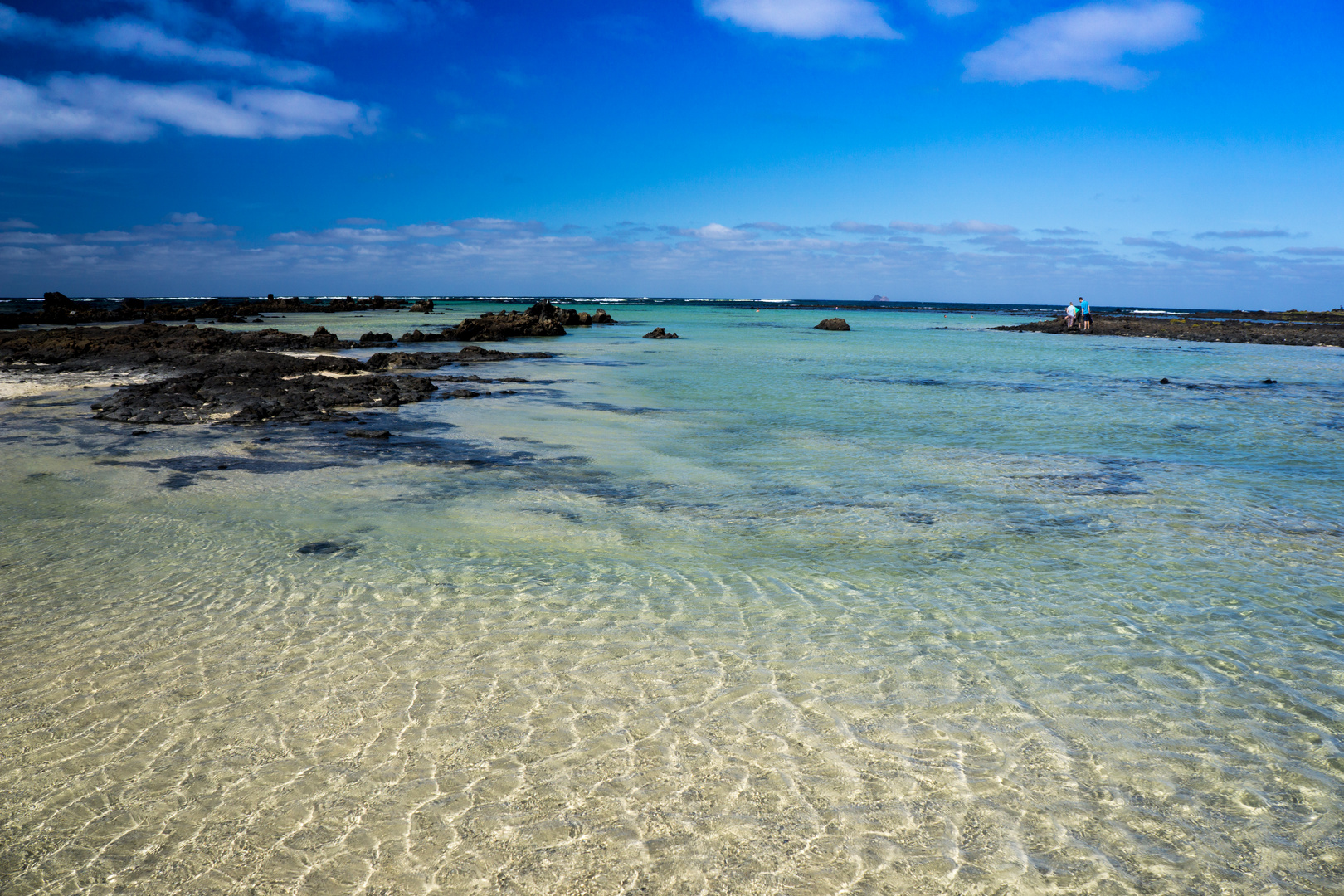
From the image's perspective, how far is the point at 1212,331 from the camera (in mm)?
52812

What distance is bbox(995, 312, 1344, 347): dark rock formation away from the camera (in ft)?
153

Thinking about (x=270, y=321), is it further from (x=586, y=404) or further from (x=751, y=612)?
(x=751, y=612)

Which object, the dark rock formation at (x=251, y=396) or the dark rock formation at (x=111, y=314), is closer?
the dark rock formation at (x=251, y=396)

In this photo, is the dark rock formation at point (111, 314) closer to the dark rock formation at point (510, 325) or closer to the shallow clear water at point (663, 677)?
the dark rock formation at point (510, 325)

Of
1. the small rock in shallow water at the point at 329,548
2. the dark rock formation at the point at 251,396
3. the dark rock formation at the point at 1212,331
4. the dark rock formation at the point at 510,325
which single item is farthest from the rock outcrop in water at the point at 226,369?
the dark rock formation at the point at 1212,331

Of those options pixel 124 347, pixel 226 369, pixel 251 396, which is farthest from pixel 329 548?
pixel 124 347

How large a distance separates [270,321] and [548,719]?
188 feet

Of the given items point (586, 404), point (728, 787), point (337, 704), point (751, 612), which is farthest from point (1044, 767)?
point (586, 404)

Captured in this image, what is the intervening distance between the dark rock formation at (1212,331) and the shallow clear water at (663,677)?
1841 inches

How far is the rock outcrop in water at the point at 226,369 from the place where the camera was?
1418 cm

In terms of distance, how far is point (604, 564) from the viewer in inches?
265

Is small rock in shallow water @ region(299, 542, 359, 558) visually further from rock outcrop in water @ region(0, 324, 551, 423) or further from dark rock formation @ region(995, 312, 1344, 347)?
dark rock formation @ region(995, 312, 1344, 347)

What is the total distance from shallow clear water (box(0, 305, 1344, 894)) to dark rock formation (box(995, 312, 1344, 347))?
46.8 meters

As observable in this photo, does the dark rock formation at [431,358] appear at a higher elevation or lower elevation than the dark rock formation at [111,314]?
lower
